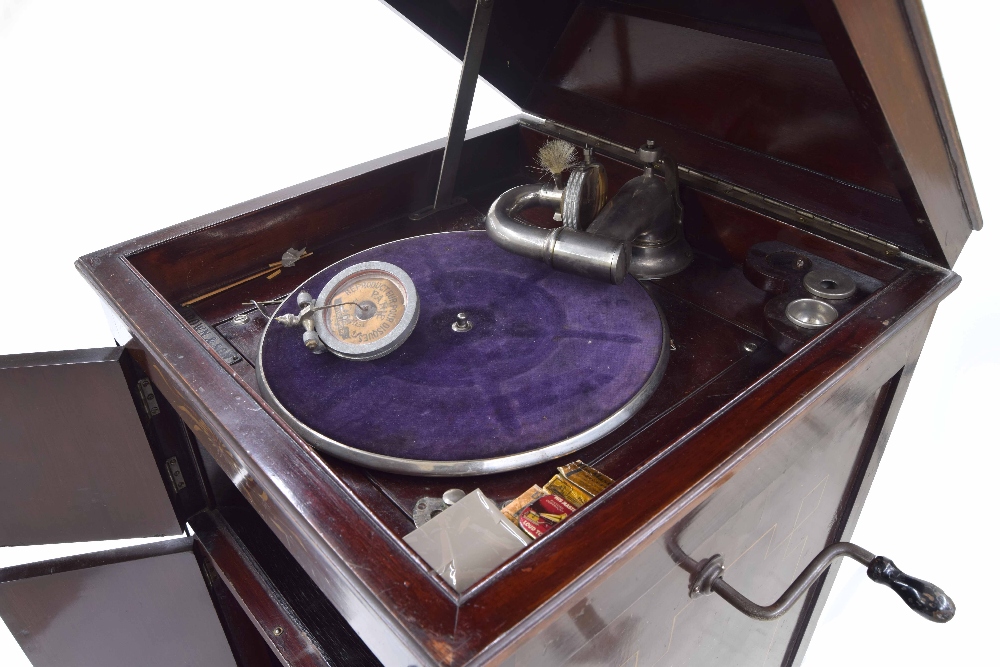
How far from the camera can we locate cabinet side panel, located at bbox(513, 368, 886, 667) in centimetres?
81

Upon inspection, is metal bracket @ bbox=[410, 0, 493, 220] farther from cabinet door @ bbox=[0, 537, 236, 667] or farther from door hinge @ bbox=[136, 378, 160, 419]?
cabinet door @ bbox=[0, 537, 236, 667]

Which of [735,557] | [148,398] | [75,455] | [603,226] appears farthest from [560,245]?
[75,455]

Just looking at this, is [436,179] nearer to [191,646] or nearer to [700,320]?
[700,320]

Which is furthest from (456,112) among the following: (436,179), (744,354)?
(744,354)

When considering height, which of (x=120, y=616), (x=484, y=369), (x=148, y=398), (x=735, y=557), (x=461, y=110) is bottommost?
(x=120, y=616)

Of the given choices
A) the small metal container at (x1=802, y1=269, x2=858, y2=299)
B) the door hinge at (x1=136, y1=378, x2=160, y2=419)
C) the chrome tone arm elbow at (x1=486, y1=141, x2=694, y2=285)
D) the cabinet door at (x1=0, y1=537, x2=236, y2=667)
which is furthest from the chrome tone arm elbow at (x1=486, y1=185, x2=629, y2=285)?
the cabinet door at (x1=0, y1=537, x2=236, y2=667)

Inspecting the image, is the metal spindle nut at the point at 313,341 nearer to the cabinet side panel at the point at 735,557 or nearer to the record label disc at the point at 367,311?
the record label disc at the point at 367,311

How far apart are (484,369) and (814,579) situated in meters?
0.51

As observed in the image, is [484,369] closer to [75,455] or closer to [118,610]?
[75,455]

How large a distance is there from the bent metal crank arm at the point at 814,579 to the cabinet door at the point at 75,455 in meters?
0.89

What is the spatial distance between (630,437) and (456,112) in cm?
75

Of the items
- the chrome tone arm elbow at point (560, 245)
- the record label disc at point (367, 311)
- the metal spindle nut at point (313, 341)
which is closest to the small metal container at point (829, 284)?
the chrome tone arm elbow at point (560, 245)

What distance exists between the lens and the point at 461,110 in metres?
1.45

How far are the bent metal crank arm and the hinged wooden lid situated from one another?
1.58ft
